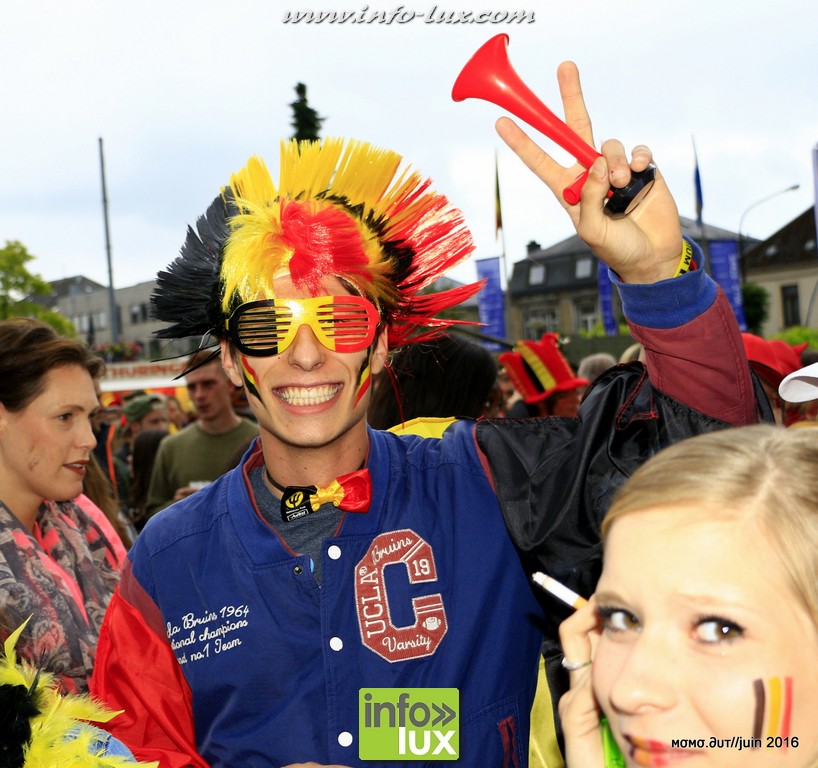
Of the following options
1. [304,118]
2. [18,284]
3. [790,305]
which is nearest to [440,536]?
[304,118]

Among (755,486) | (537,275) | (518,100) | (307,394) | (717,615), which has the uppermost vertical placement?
(537,275)

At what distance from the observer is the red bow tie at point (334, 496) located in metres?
2.30

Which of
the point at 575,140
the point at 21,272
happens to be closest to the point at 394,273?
the point at 575,140

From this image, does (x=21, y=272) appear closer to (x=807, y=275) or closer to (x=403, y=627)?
(x=403, y=627)

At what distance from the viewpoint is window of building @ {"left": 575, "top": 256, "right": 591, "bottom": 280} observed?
5903 cm

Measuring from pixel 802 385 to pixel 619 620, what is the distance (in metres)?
0.90

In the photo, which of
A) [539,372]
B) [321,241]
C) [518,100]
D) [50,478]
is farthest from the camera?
[539,372]

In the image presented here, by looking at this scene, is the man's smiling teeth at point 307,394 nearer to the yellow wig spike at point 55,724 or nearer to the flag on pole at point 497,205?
the yellow wig spike at point 55,724

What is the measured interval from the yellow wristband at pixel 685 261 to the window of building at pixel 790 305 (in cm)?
5499

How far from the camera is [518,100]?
1.89m

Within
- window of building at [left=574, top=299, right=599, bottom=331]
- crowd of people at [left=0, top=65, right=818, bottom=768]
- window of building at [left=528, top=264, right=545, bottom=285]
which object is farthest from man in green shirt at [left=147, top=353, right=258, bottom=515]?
window of building at [left=528, top=264, right=545, bottom=285]

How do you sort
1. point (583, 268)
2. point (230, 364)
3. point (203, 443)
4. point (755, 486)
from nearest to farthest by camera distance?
point (755, 486) < point (230, 364) < point (203, 443) < point (583, 268)

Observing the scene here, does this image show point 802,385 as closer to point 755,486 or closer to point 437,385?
point 755,486

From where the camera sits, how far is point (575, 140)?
6.24ft
